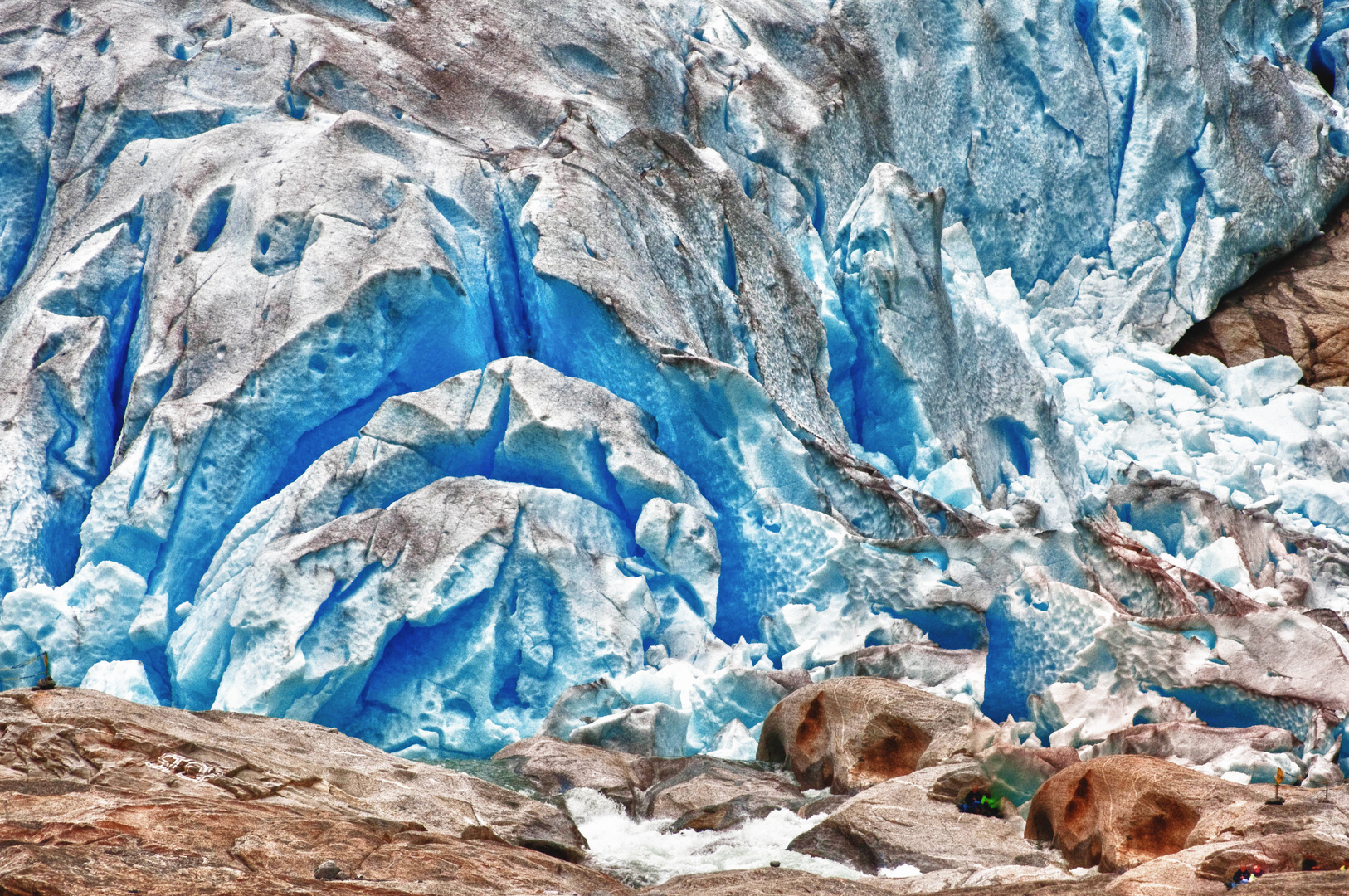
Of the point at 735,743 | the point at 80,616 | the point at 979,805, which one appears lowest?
the point at 80,616

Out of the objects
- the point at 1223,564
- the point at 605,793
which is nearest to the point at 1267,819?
the point at 605,793

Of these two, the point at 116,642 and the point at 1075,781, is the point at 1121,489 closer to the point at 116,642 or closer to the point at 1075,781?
the point at 1075,781

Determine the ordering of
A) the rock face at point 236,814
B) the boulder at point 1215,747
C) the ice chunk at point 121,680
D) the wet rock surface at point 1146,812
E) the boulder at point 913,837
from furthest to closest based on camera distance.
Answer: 1. the ice chunk at point 121,680
2. the boulder at point 1215,747
3. the boulder at point 913,837
4. the wet rock surface at point 1146,812
5. the rock face at point 236,814

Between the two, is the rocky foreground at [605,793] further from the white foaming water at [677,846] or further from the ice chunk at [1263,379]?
the ice chunk at [1263,379]

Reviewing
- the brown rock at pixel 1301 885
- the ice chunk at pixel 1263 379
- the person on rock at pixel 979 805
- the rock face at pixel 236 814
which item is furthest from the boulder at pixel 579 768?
the ice chunk at pixel 1263 379

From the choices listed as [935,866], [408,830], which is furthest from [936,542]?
[408,830]

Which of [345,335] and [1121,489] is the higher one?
[345,335]

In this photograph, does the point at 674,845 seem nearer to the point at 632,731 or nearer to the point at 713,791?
the point at 713,791
